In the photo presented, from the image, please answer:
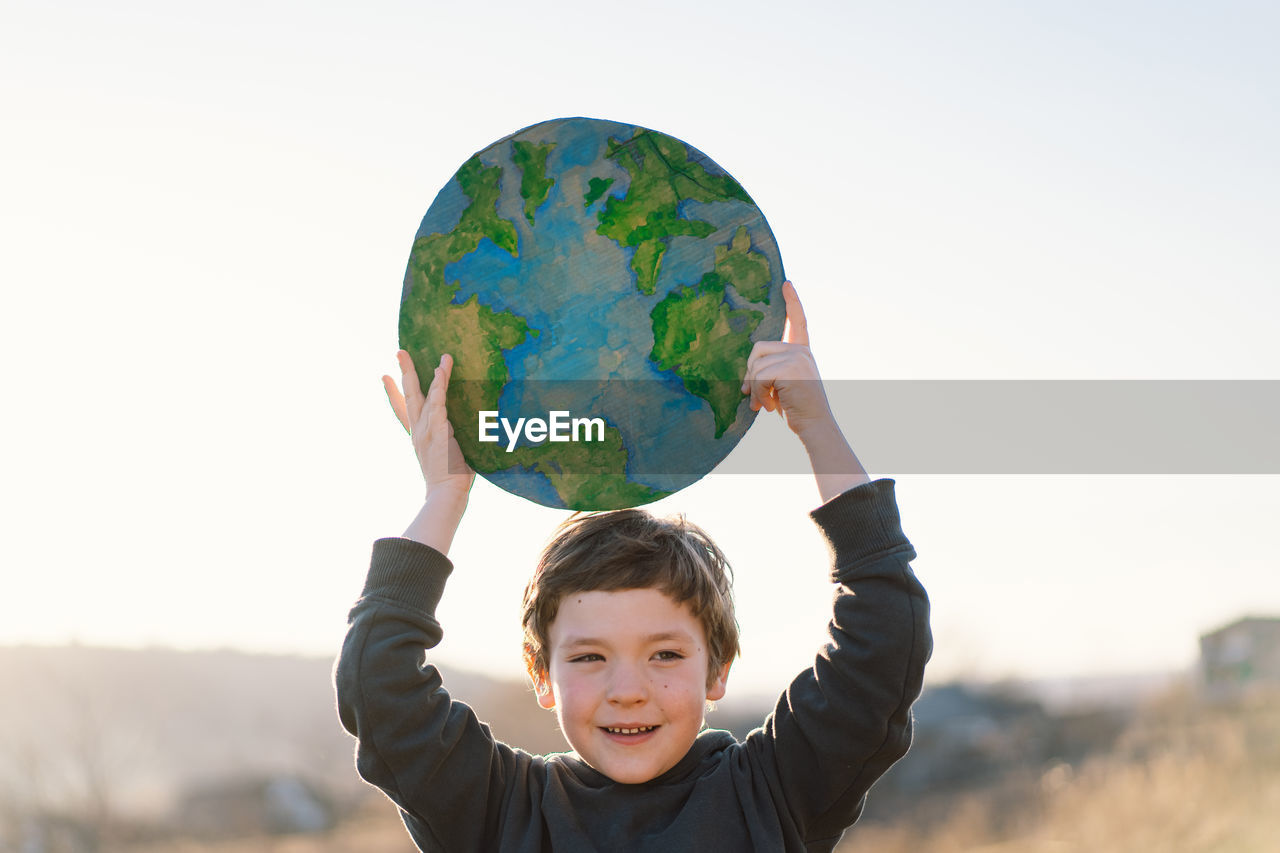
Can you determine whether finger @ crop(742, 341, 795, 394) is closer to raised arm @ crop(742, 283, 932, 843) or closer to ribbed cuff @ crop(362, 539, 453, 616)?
raised arm @ crop(742, 283, 932, 843)

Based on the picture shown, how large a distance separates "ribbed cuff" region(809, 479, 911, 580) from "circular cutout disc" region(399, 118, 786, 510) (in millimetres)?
281

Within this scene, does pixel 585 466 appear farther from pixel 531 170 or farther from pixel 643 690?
pixel 531 170

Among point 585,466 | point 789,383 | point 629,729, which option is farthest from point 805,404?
point 629,729

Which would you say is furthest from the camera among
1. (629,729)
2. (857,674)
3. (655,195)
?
(655,195)

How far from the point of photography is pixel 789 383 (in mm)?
2217

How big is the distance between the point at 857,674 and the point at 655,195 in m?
1.00

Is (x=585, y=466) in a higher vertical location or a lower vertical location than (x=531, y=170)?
lower

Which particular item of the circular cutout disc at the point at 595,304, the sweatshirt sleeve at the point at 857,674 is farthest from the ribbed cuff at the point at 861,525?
the circular cutout disc at the point at 595,304

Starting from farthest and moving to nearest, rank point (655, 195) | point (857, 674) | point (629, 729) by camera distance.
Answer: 1. point (655, 195)
2. point (629, 729)
3. point (857, 674)

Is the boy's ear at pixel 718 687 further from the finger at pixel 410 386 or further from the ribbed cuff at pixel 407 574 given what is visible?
the finger at pixel 410 386

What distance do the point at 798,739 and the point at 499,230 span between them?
1.15 m

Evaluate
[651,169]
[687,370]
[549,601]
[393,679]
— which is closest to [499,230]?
[651,169]

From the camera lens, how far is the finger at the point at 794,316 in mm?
2318

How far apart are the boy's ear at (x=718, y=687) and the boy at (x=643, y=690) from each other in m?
0.02
